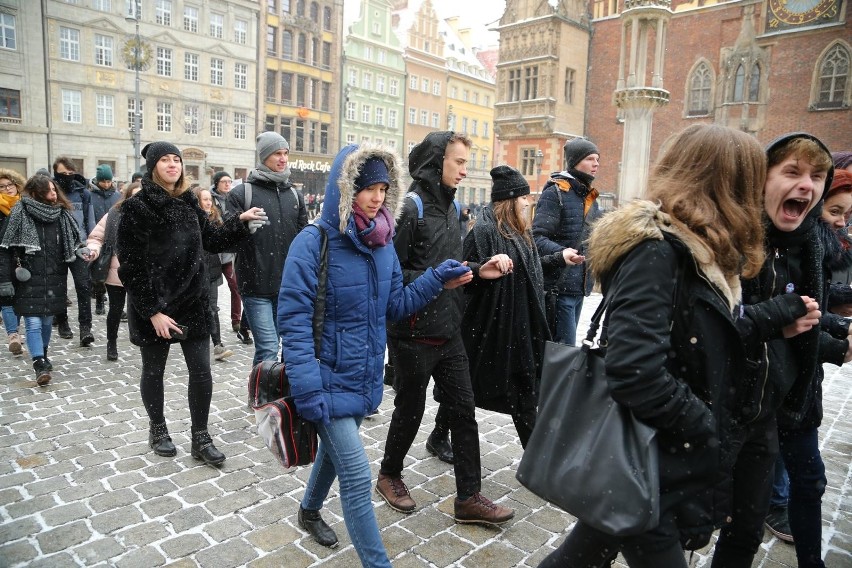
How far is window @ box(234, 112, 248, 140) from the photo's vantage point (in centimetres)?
4244

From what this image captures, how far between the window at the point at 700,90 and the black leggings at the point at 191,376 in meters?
32.8

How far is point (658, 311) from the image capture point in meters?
1.92

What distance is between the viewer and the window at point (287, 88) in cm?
4675

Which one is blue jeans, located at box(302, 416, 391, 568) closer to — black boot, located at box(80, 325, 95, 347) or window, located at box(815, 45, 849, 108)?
black boot, located at box(80, 325, 95, 347)

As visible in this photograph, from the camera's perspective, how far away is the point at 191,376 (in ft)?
14.5

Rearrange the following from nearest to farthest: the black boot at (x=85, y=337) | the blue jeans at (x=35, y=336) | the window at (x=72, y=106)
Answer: the blue jeans at (x=35, y=336)
the black boot at (x=85, y=337)
the window at (x=72, y=106)

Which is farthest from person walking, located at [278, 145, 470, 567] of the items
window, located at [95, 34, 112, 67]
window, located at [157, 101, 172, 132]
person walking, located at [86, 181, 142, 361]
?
window, located at [95, 34, 112, 67]

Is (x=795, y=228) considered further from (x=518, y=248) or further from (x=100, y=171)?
(x=100, y=171)

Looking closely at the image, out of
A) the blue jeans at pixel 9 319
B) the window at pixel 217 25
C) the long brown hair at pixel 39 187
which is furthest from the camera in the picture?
the window at pixel 217 25

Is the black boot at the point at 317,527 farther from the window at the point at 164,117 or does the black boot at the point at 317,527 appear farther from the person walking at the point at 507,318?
the window at the point at 164,117

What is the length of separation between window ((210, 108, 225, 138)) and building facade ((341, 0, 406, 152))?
11674mm

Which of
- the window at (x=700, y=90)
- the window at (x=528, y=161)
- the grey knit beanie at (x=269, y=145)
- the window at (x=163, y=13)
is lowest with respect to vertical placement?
the grey knit beanie at (x=269, y=145)

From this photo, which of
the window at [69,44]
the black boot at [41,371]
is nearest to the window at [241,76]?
the window at [69,44]

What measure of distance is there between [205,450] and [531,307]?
8.40 ft
